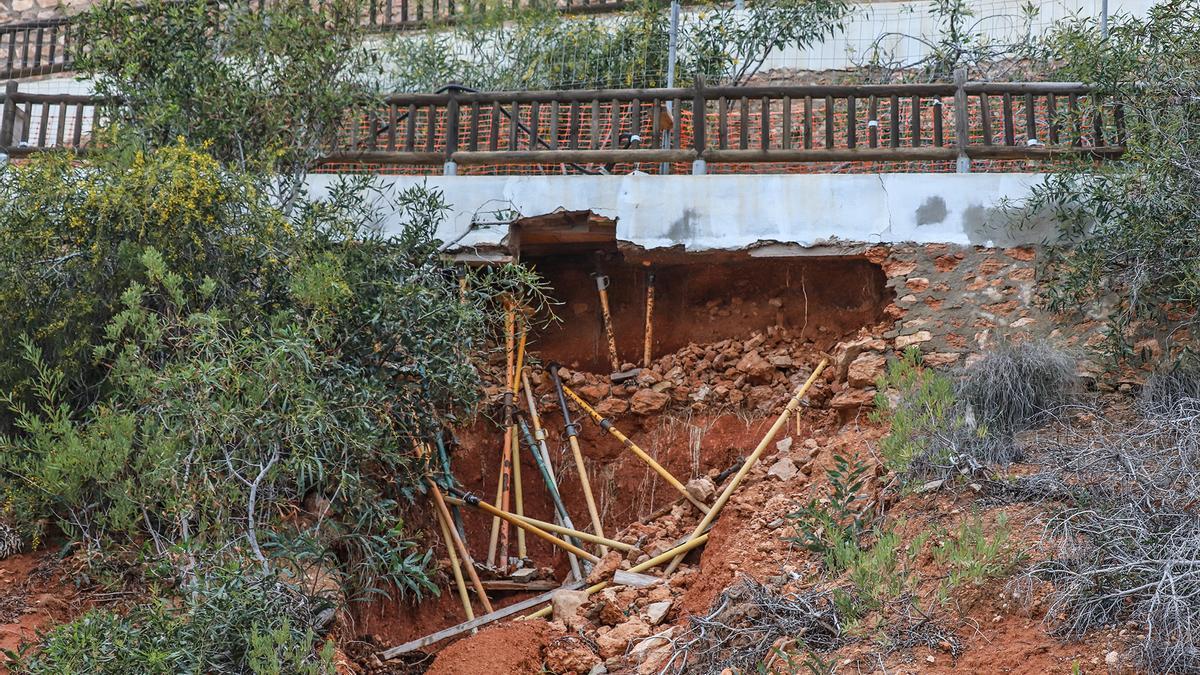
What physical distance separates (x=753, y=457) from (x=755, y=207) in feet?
6.10

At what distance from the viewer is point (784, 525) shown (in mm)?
7137

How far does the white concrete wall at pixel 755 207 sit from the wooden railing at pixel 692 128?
0.52ft

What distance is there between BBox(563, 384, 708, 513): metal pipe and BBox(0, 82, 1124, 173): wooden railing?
63.4 inches

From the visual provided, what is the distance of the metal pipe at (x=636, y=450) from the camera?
7898mm

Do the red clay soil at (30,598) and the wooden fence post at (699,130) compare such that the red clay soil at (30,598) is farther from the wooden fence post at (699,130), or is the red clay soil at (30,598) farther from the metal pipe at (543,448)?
the wooden fence post at (699,130)

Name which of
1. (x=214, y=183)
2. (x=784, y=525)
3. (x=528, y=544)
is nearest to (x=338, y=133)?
(x=214, y=183)

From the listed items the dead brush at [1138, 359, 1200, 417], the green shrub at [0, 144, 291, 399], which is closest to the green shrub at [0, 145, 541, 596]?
the green shrub at [0, 144, 291, 399]

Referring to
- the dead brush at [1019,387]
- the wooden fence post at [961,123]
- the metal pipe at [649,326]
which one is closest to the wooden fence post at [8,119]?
the metal pipe at [649,326]

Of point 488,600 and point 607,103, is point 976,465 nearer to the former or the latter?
point 488,600

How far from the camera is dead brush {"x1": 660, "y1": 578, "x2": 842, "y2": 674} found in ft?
19.9

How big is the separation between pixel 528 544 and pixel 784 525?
6.86 feet

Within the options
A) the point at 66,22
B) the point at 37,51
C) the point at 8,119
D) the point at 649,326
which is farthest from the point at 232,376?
the point at 37,51

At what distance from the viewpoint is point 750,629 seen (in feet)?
20.3

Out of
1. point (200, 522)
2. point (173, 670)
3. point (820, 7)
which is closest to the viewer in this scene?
point (173, 670)
